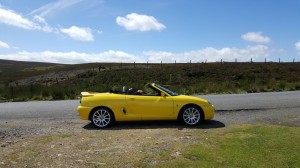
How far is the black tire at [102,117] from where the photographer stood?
411 inches

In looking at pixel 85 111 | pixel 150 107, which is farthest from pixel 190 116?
pixel 85 111

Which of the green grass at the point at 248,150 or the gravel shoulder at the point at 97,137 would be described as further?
the gravel shoulder at the point at 97,137

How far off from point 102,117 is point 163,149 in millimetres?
3462

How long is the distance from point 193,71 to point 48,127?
49.0 metres

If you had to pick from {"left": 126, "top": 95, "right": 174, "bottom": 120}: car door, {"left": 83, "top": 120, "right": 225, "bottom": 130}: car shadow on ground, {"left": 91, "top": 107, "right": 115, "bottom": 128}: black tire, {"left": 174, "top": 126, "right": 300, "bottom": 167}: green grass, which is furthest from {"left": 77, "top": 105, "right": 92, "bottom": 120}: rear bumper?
{"left": 174, "top": 126, "right": 300, "bottom": 167}: green grass

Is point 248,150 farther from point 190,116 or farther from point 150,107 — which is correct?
point 150,107

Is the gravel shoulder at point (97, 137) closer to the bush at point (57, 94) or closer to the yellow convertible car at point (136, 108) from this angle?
the yellow convertible car at point (136, 108)

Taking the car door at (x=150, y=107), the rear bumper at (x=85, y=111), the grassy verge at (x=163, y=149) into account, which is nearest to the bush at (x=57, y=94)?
the rear bumper at (x=85, y=111)

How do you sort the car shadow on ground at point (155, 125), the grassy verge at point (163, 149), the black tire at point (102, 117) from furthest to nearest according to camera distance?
the black tire at point (102, 117), the car shadow on ground at point (155, 125), the grassy verge at point (163, 149)

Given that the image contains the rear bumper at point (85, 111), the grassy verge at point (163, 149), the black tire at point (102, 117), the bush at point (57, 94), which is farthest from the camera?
the bush at point (57, 94)

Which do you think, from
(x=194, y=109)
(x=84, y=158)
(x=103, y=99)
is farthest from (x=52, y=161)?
(x=194, y=109)

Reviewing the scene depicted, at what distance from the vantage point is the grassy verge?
6628mm

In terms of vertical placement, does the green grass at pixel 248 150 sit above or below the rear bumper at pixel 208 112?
below

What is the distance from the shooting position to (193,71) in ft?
192
